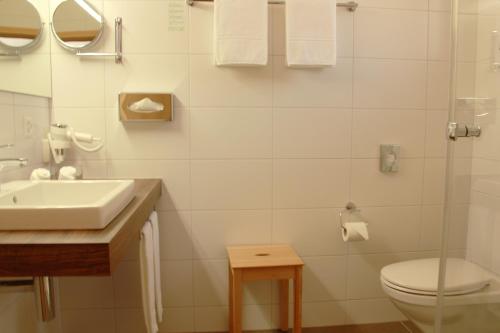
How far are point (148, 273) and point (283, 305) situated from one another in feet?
2.76

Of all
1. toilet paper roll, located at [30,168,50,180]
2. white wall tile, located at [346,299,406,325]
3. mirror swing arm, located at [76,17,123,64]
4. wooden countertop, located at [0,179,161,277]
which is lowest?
white wall tile, located at [346,299,406,325]

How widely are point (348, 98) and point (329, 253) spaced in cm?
85

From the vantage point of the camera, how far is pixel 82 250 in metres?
1.02

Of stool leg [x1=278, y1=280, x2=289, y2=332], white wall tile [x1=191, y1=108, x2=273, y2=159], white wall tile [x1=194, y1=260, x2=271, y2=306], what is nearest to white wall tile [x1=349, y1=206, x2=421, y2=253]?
stool leg [x1=278, y1=280, x2=289, y2=332]

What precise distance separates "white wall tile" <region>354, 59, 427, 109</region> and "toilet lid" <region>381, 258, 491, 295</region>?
2.78ft

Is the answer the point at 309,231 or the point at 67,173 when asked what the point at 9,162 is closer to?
the point at 67,173

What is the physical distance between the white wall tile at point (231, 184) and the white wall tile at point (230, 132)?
48 millimetres

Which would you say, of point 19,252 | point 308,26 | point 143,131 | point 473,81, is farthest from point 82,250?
point 308,26

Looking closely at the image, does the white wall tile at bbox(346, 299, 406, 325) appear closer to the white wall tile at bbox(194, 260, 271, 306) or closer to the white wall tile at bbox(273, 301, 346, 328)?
the white wall tile at bbox(273, 301, 346, 328)

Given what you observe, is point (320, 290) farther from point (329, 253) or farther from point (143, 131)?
point (143, 131)

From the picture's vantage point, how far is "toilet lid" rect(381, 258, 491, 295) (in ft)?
4.19

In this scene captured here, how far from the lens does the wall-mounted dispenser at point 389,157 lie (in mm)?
2148

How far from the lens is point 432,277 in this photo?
69.8 inches

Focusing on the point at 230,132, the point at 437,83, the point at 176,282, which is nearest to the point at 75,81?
the point at 230,132
